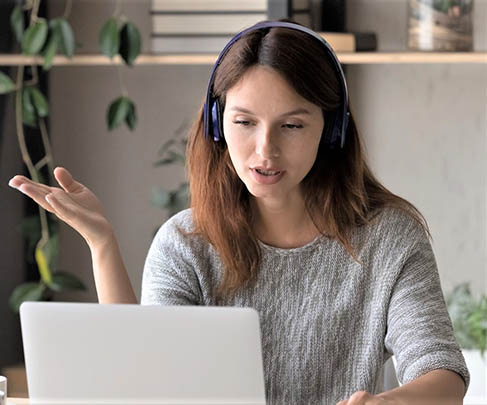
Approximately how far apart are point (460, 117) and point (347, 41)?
1.54 ft

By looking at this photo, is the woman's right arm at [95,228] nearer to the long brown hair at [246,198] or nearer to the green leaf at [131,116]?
the long brown hair at [246,198]

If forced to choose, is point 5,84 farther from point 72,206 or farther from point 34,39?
point 72,206

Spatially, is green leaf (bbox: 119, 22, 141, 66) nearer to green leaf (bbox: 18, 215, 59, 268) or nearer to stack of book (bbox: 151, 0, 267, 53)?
stack of book (bbox: 151, 0, 267, 53)

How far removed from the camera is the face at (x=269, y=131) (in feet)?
4.60

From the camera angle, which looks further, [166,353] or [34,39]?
[34,39]

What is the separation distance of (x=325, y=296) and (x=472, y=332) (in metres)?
1.00

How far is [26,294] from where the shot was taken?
9.29 ft

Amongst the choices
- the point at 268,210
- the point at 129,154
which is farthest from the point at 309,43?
the point at 129,154

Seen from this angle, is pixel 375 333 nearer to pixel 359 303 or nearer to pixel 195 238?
pixel 359 303

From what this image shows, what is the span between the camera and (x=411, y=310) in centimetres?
145

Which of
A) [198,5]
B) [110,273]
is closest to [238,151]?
[110,273]

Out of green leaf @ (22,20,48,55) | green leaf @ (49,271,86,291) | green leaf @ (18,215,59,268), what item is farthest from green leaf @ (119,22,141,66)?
green leaf @ (49,271,86,291)

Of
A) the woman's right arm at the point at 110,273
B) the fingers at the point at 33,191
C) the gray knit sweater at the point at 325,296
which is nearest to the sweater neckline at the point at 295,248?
the gray knit sweater at the point at 325,296

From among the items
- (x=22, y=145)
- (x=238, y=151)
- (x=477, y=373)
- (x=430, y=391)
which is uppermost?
(x=238, y=151)
